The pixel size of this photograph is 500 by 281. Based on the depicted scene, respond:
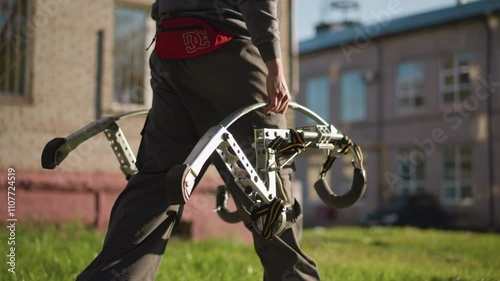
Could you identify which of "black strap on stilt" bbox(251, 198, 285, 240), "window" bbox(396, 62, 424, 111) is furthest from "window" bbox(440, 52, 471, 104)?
"black strap on stilt" bbox(251, 198, 285, 240)

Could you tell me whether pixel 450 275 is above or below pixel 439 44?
below

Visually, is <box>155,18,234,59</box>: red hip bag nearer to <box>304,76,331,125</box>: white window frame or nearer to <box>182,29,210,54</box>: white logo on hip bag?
<box>182,29,210,54</box>: white logo on hip bag

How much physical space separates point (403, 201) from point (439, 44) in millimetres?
6362

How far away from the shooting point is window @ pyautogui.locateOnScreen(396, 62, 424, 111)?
2816 cm

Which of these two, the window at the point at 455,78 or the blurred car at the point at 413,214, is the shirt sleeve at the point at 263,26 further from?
the window at the point at 455,78

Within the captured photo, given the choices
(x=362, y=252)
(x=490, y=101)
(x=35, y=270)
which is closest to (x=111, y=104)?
(x=362, y=252)

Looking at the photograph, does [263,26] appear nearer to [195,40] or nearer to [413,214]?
[195,40]

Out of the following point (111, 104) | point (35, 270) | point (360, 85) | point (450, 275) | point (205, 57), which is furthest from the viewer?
point (360, 85)

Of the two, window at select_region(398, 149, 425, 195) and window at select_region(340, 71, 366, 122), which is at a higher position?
window at select_region(340, 71, 366, 122)

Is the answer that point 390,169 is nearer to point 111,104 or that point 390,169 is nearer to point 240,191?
point 111,104

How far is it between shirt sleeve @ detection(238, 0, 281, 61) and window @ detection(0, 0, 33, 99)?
236 inches

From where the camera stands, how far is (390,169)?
29094 millimetres

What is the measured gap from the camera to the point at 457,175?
26531 millimetres

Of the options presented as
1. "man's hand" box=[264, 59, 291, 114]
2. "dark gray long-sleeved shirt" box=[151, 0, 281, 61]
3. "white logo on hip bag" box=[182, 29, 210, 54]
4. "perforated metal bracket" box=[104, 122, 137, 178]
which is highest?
"dark gray long-sleeved shirt" box=[151, 0, 281, 61]
